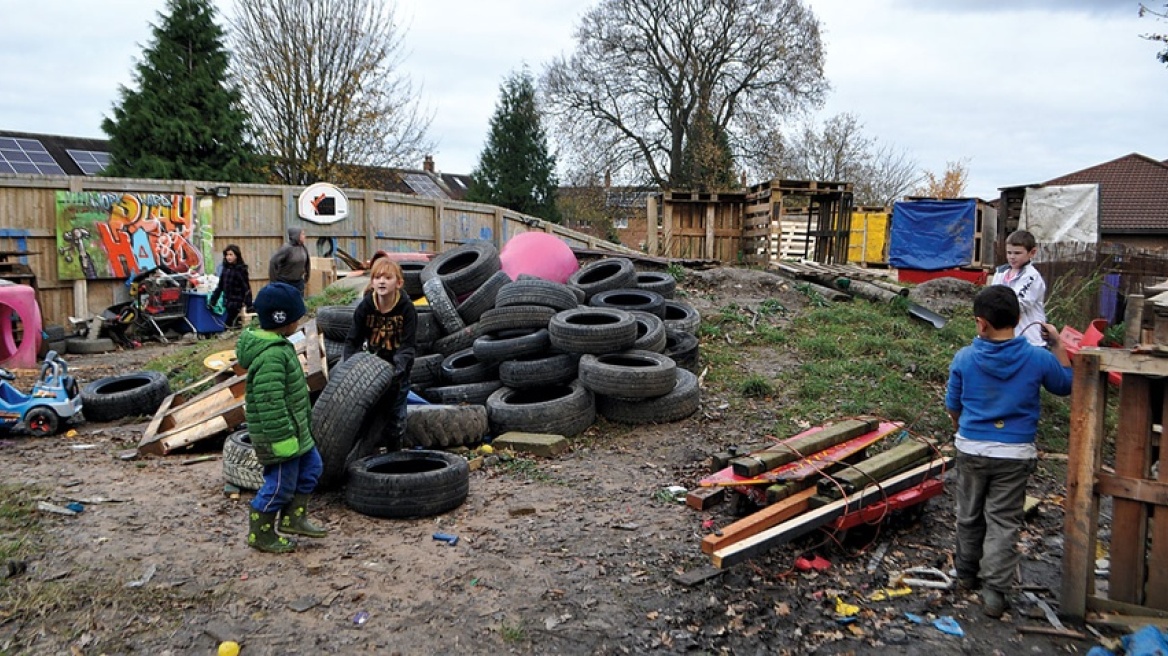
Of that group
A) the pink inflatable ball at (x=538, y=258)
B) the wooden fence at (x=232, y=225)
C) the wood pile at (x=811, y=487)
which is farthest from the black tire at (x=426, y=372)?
the wooden fence at (x=232, y=225)

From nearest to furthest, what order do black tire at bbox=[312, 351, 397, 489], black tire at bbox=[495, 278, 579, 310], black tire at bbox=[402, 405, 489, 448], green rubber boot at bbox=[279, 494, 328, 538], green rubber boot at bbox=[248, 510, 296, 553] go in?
green rubber boot at bbox=[248, 510, 296, 553]
green rubber boot at bbox=[279, 494, 328, 538]
black tire at bbox=[312, 351, 397, 489]
black tire at bbox=[402, 405, 489, 448]
black tire at bbox=[495, 278, 579, 310]

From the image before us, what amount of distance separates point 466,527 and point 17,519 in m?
2.76

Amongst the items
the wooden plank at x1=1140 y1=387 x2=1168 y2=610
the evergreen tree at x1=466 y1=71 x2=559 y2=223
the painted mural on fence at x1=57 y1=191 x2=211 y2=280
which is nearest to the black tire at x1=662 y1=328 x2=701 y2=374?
the wooden plank at x1=1140 y1=387 x2=1168 y2=610

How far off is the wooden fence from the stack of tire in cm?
776

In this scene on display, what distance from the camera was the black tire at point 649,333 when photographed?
799 cm

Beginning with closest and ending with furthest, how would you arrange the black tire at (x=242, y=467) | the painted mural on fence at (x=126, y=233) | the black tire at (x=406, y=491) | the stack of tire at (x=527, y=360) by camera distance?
the black tire at (x=406, y=491), the black tire at (x=242, y=467), the stack of tire at (x=527, y=360), the painted mural on fence at (x=126, y=233)

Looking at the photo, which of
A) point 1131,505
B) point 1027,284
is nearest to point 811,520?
point 1131,505

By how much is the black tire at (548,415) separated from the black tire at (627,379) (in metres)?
0.19

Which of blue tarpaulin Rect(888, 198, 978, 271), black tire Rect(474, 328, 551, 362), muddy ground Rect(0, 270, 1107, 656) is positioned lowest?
muddy ground Rect(0, 270, 1107, 656)

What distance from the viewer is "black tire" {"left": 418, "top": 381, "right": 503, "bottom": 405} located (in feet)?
25.0

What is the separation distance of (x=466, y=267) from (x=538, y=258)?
61.5 inches

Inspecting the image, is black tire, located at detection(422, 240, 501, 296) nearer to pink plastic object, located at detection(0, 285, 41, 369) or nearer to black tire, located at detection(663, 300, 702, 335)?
black tire, located at detection(663, 300, 702, 335)

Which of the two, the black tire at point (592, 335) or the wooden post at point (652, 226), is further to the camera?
the wooden post at point (652, 226)

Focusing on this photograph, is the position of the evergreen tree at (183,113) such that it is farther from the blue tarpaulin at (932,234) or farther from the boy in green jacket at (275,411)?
the blue tarpaulin at (932,234)
